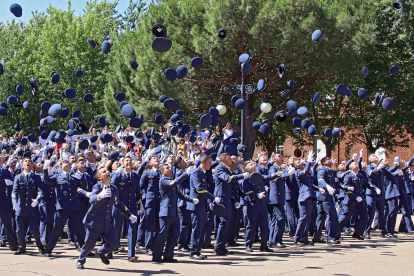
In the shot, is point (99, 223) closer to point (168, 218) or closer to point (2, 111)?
point (168, 218)

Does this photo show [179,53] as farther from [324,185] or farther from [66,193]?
[66,193]

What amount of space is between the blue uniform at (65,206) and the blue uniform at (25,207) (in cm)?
37

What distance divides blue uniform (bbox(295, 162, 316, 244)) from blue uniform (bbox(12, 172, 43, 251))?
5.18 metres

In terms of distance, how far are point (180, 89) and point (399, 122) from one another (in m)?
11.5

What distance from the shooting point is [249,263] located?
844 centimetres

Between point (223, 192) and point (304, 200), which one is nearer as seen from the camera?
point (223, 192)

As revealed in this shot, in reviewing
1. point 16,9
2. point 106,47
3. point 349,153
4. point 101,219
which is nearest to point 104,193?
point 101,219

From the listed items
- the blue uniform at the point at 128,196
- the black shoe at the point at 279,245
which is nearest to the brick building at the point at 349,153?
the black shoe at the point at 279,245

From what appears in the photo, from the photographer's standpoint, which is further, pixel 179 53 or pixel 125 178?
pixel 179 53

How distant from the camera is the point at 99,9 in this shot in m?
43.4

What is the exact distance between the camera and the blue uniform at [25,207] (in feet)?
28.8

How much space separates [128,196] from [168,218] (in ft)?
3.21

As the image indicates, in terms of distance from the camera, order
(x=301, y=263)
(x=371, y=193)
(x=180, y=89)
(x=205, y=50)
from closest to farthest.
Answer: (x=301, y=263) < (x=371, y=193) < (x=205, y=50) < (x=180, y=89)

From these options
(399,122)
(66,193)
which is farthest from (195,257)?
(399,122)
